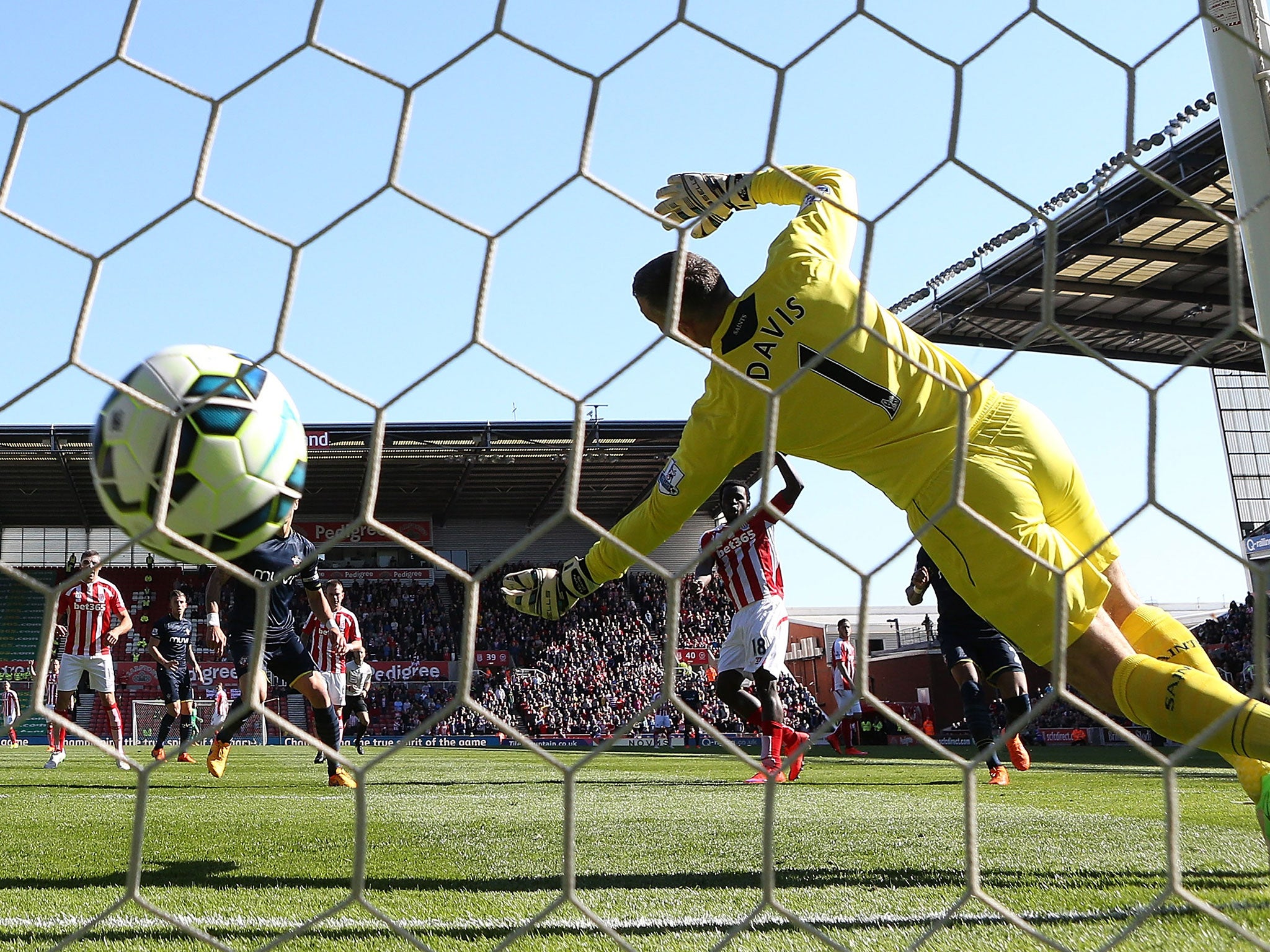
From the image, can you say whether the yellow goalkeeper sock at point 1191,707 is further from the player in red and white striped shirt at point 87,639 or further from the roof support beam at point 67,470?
the roof support beam at point 67,470

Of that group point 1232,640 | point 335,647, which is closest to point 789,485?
point 335,647

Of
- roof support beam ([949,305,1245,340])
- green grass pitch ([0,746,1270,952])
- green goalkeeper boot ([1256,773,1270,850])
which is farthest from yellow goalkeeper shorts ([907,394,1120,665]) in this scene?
roof support beam ([949,305,1245,340])

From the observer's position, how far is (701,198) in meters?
2.43

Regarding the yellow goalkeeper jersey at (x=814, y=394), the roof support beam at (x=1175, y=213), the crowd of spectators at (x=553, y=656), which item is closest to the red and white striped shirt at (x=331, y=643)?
the yellow goalkeeper jersey at (x=814, y=394)

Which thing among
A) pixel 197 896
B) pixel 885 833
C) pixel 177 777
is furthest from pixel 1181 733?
pixel 177 777

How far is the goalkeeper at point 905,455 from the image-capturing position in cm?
193

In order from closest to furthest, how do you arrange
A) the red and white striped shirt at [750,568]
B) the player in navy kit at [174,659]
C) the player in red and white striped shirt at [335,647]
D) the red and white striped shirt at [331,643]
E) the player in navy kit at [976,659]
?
the player in navy kit at [976,659], the red and white striped shirt at [750,568], the player in navy kit at [174,659], the player in red and white striped shirt at [335,647], the red and white striped shirt at [331,643]

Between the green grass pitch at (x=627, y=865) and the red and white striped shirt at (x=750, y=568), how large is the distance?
1.30 m

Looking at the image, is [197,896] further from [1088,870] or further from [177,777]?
[177,777]

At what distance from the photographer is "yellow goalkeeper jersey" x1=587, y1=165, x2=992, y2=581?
6.82 feet

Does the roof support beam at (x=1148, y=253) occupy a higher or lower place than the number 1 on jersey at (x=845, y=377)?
higher

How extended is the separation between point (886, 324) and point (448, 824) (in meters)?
2.10

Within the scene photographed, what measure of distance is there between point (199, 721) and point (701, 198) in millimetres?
14524

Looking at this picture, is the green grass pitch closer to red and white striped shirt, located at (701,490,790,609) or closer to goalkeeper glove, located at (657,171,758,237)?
red and white striped shirt, located at (701,490,790,609)
